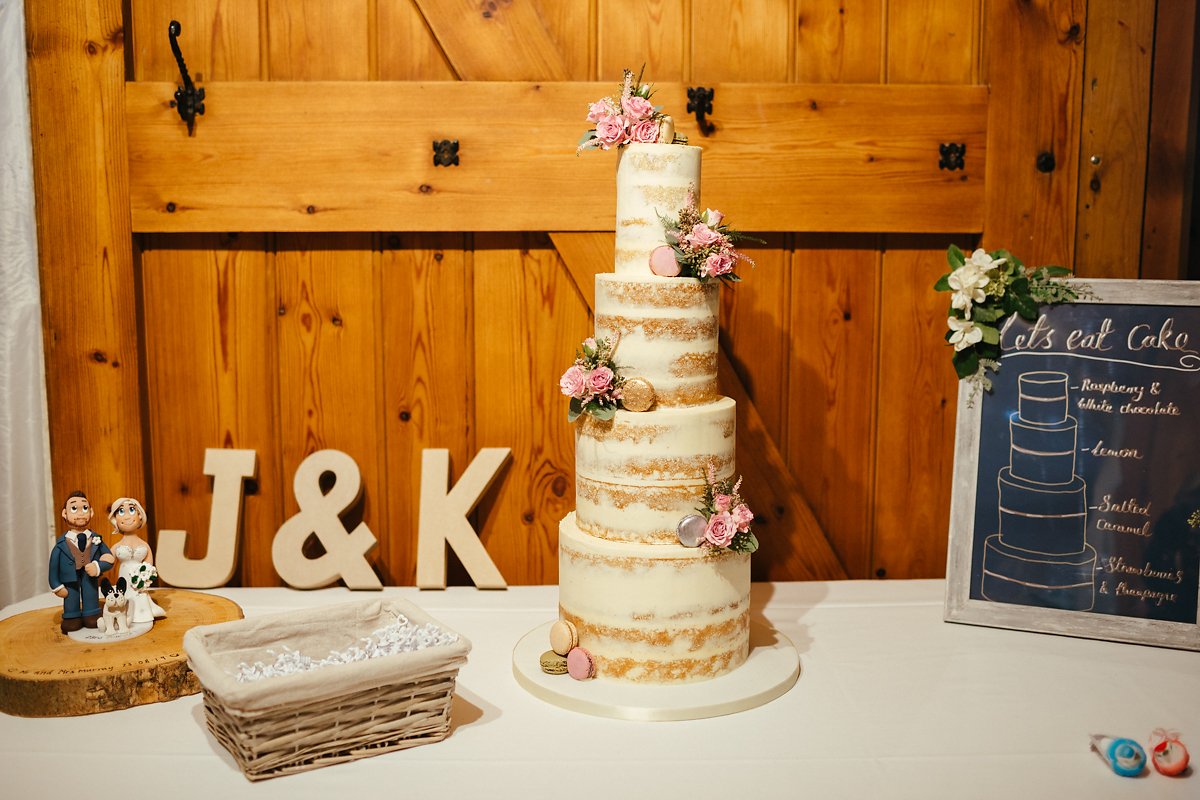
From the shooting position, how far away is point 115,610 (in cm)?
187

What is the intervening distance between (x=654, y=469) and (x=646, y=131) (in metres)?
0.58

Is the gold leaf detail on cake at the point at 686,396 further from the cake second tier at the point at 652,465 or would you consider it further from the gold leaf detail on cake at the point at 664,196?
the gold leaf detail on cake at the point at 664,196

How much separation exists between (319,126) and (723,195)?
0.88 m

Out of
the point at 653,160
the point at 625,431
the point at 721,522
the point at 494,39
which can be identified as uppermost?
the point at 494,39

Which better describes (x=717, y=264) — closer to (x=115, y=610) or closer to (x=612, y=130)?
(x=612, y=130)

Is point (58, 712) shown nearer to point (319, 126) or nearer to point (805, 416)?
point (319, 126)

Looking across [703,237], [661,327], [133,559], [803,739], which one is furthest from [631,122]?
[133,559]

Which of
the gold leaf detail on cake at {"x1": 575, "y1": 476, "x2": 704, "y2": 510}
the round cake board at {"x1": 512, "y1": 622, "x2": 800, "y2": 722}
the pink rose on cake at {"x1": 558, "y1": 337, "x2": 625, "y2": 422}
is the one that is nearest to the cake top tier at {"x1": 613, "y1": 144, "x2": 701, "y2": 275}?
the pink rose on cake at {"x1": 558, "y1": 337, "x2": 625, "y2": 422}

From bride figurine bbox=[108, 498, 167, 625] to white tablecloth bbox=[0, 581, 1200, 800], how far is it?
0.23m

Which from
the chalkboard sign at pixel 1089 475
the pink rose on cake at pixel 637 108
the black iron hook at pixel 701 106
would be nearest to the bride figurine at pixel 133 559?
the pink rose on cake at pixel 637 108

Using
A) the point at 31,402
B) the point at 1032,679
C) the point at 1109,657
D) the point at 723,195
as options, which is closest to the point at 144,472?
the point at 31,402

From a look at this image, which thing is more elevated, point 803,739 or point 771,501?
point 771,501

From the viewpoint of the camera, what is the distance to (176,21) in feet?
6.99

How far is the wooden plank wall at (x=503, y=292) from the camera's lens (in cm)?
222
